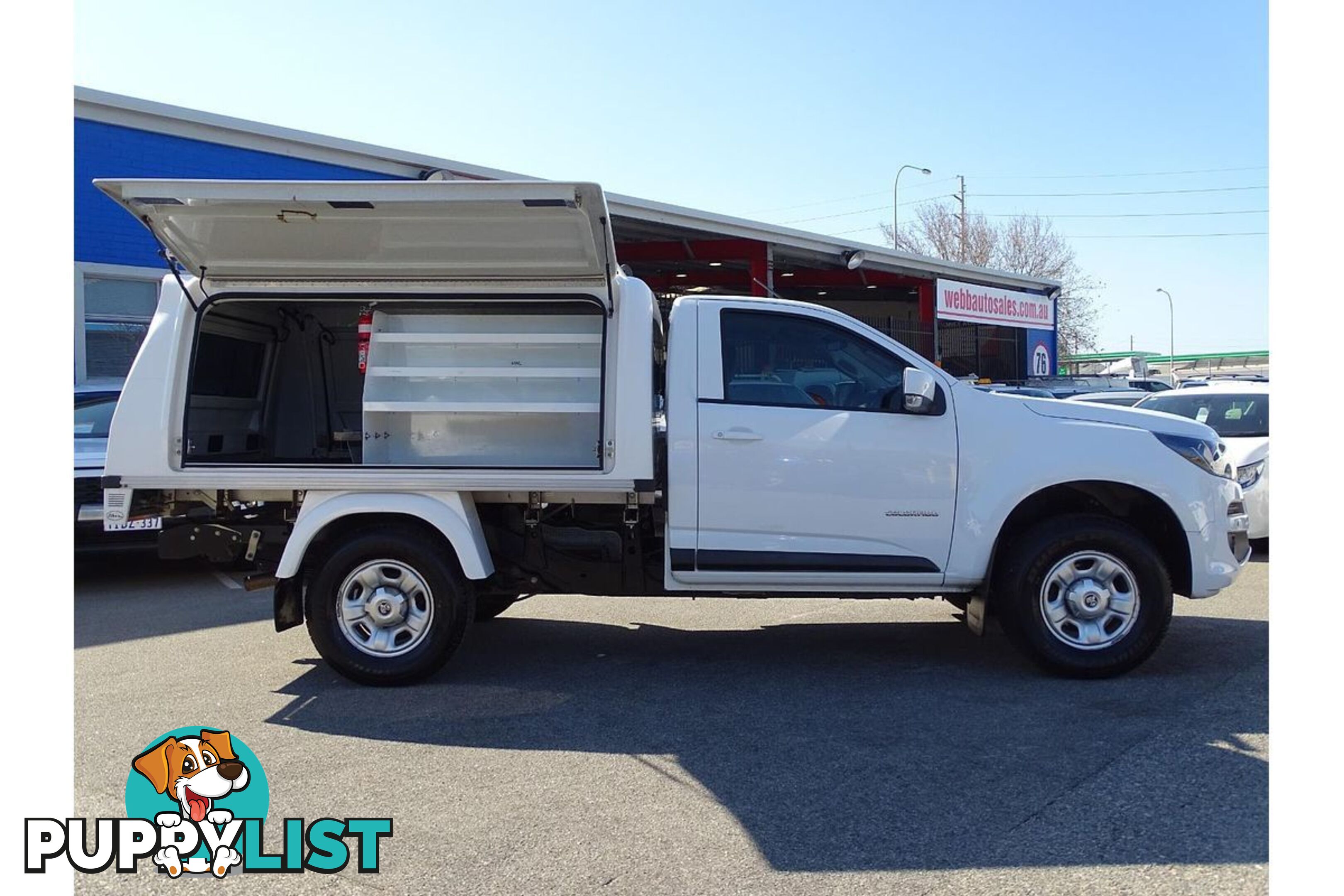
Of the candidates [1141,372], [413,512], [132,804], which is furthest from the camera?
[1141,372]

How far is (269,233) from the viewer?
583cm

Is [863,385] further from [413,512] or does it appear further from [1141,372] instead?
[1141,372]

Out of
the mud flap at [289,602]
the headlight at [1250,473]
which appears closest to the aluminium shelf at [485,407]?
the mud flap at [289,602]

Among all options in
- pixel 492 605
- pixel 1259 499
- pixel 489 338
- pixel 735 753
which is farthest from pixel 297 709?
pixel 1259 499

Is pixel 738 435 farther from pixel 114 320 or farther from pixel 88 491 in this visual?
pixel 114 320

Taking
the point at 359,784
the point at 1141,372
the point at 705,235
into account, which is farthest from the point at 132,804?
the point at 1141,372

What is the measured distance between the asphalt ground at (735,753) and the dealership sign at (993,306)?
22.4 meters

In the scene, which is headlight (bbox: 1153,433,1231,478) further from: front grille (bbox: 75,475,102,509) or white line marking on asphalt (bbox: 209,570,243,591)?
front grille (bbox: 75,475,102,509)

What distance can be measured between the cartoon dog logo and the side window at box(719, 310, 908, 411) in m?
3.11

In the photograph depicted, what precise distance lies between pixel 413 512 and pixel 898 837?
127 inches

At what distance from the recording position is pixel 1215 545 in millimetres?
5922

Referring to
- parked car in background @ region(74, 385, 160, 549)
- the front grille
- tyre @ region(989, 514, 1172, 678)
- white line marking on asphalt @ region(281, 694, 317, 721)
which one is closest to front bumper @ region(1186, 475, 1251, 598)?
tyre @ region(989, 514, 1172, 678)

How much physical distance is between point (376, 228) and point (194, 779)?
2911 millimetres

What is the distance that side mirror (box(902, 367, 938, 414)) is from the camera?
5.82 m
